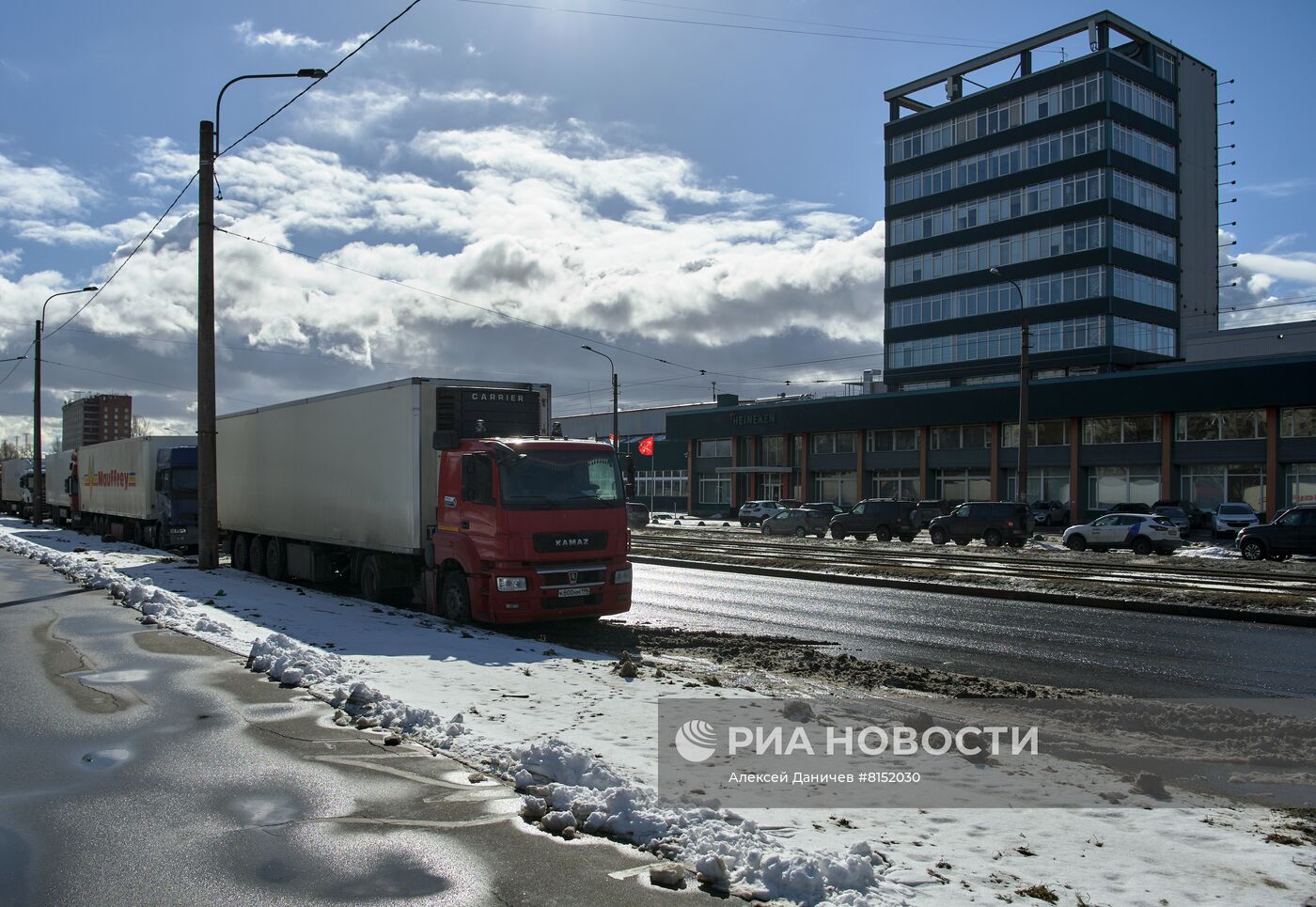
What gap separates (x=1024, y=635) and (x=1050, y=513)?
3939 cm

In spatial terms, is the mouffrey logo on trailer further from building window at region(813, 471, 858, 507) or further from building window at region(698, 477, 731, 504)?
building window at region(698, 477, 731, 504)

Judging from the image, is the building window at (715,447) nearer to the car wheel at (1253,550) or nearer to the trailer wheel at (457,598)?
the car wheel at (1253,550)

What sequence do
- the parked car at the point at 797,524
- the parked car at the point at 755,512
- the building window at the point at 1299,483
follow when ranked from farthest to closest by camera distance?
the parked car at the point at 755,512
the building window at the point at 1299,483
the parked car at the point at 797,524

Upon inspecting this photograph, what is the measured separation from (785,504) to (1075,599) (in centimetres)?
3558

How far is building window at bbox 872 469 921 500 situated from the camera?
205 feet

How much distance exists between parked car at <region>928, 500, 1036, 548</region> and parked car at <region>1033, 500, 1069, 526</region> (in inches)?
538

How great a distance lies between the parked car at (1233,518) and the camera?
4162cm

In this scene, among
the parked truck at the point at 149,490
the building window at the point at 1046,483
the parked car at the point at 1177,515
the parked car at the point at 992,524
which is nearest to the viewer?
the parked truck at the point at 149,490

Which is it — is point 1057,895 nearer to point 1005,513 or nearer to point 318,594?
point 318,594

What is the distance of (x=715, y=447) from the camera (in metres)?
77.1

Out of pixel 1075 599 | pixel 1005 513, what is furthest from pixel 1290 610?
pixel 1005 513

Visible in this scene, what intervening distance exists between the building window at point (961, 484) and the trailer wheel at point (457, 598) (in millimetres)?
48107

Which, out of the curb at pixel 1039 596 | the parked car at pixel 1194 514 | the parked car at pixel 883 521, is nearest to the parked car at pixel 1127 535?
the parked car at pixel 883 521

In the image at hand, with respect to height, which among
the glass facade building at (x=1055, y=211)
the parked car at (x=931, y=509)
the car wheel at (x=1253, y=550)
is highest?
the glass facade building at (x=1055, y=211)
